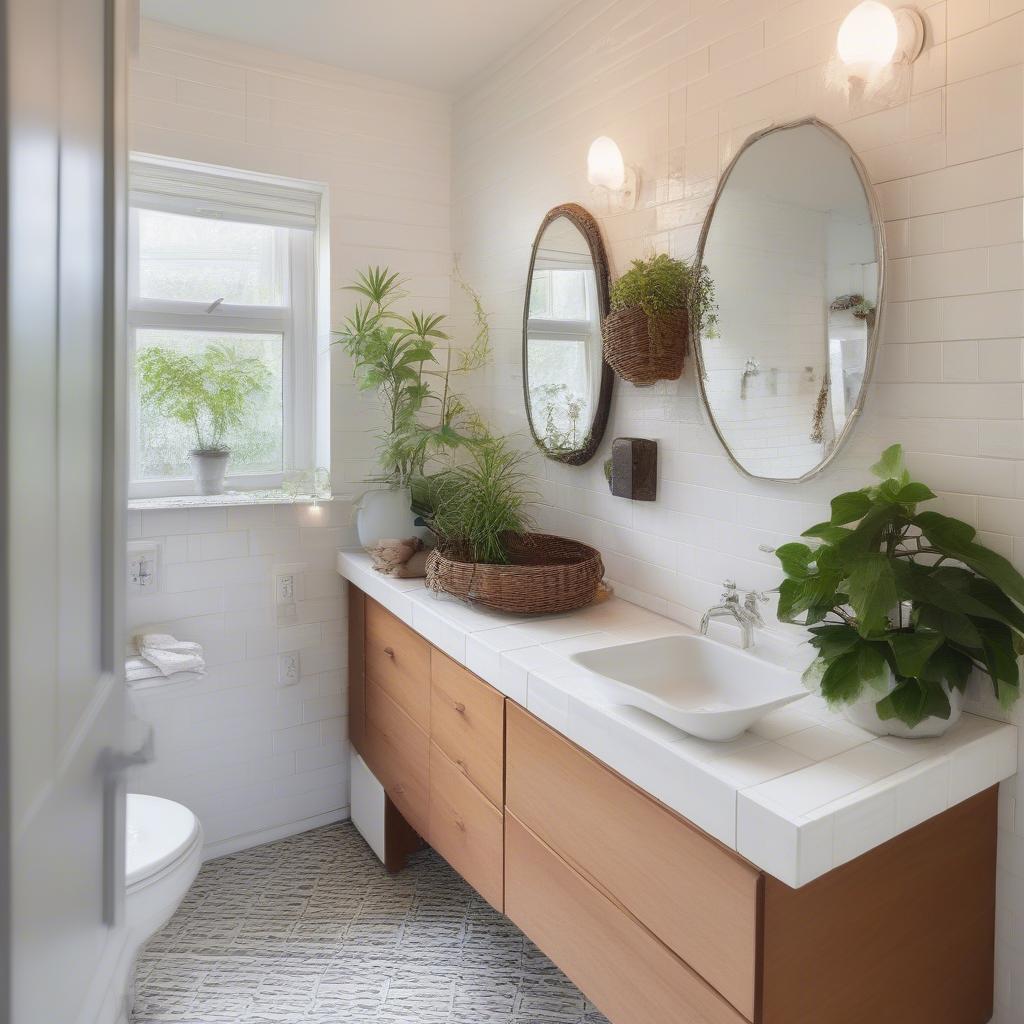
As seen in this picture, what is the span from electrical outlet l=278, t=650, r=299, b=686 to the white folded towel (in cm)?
32

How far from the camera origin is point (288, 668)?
2.78 metres

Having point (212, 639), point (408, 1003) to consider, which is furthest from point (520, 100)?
point (408, 1003)

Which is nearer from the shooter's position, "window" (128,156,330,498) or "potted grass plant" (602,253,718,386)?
"potted grass plant" (602,253,718,386)

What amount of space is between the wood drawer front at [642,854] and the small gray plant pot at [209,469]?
149cm

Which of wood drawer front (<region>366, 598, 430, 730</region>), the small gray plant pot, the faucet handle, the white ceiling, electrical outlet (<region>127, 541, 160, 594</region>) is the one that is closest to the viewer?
the faucet handle

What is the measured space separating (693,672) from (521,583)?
1.57 feet

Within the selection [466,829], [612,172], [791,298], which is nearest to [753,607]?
[791,298]

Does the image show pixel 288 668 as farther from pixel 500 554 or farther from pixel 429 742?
pixel 500 554

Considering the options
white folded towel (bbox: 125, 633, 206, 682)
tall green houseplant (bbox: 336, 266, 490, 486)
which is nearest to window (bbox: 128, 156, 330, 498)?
tall green houseplant (bbox: 336, 266, 490, 486)

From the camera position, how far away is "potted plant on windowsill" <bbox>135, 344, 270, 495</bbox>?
2713mm

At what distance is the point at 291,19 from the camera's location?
2412mm

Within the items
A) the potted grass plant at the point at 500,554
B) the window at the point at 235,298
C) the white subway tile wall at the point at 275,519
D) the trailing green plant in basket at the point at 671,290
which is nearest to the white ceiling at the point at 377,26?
the white subway tile wall at the point at 275,519

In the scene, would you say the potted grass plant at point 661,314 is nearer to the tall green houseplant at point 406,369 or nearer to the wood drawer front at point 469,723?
the tall green houseplant at point 406,369

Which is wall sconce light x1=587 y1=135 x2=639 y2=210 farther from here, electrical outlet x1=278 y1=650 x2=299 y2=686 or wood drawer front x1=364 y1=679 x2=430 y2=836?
electrical outlet x1=278 y1=650 x2=299 y2=686
